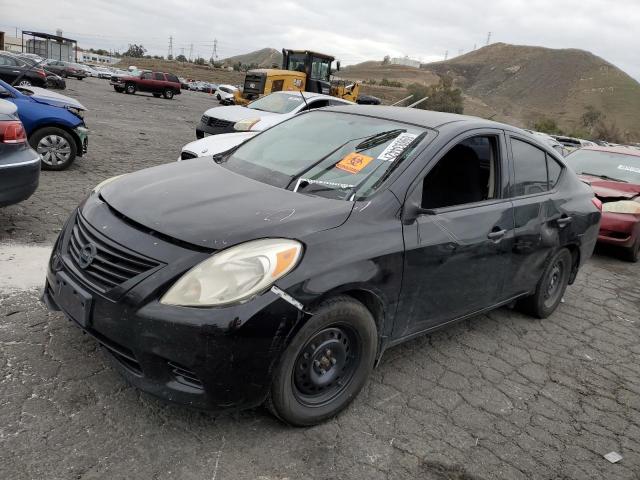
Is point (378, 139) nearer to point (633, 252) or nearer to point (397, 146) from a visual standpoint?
point (397, 146)

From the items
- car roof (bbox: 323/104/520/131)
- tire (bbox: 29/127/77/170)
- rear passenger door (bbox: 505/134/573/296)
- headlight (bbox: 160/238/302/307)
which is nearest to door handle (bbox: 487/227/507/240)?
rear passenger door (bbox: 505/134/573/296)

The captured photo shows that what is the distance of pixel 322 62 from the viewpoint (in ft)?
72.7

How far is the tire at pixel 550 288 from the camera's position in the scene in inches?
173

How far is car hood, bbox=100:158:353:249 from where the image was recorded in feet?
8.18

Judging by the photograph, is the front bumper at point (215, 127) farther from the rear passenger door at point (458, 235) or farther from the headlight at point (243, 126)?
the rear passenger door at point (458, 235)

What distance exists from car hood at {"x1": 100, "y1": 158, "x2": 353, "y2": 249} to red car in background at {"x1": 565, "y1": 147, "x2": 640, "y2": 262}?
558 cm

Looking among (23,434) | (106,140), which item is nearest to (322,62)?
(106,140)

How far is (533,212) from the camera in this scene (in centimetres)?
390

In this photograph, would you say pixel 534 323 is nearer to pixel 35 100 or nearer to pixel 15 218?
pixel 15 218

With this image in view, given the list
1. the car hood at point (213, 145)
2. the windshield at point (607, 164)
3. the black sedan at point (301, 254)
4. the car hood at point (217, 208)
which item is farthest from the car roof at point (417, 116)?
the windshield at point (607, 164)

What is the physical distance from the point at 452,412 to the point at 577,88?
113185mm

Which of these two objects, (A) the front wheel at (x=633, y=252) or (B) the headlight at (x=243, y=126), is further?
(B) the headlight at (x=243, y=126)

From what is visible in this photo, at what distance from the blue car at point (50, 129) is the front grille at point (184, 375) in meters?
5.80

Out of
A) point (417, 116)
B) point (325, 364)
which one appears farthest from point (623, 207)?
point (325, 364)
